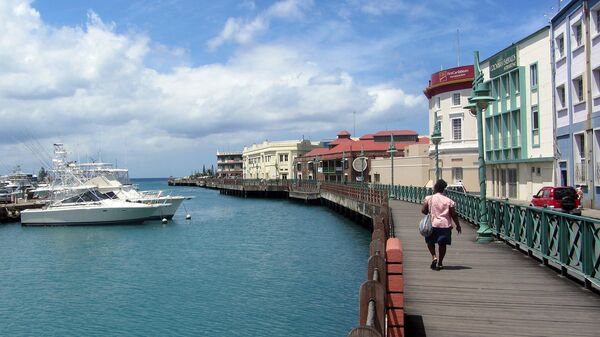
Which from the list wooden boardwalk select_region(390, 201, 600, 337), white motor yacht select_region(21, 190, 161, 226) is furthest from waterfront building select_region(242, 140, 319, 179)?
wooden boardwalk select_region(390, 201, 600, 337)

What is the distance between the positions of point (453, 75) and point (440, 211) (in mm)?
43138

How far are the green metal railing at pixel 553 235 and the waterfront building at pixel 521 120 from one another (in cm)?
2046

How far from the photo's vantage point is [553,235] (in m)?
11.3

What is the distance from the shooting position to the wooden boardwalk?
7.57m

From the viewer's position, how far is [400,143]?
84.1 m

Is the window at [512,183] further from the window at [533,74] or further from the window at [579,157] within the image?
Answer: the window at [579,157]

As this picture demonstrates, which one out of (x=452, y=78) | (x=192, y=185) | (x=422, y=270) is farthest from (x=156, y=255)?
(x=192, y=185)

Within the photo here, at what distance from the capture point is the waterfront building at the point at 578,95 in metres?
28.5

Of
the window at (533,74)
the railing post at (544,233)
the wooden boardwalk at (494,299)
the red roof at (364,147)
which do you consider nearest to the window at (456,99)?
the window at (533,74)

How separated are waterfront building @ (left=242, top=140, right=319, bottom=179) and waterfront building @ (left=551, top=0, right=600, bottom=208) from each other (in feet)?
269

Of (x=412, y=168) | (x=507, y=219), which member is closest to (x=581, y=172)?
(x=507, y=219)

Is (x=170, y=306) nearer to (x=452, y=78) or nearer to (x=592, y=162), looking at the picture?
(x=592, y=162)

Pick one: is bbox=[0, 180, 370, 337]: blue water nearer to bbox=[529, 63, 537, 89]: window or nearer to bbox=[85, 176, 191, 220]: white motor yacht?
bbox=[85, 176, 191, 220]: white motor yacht

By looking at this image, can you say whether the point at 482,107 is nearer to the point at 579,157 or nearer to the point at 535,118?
the point at 579,157
